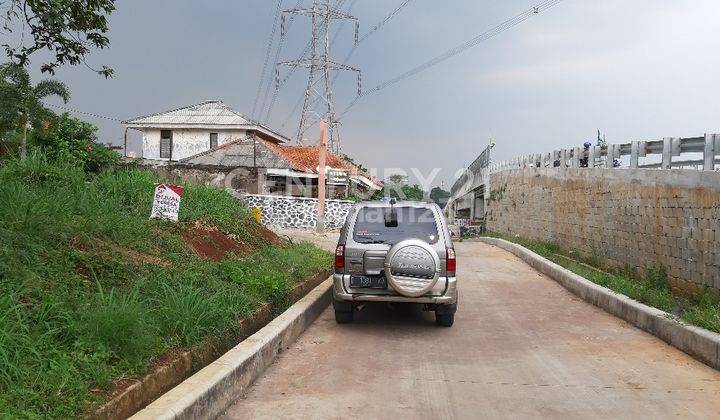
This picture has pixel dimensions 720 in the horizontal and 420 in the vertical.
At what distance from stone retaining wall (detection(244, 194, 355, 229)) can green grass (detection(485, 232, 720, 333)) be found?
15.8m

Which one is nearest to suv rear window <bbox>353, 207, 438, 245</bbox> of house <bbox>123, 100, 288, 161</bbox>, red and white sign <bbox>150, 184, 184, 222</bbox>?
red and white sign <bbox>150, 184, 184, 222</bbox>

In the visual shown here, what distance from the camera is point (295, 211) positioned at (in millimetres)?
29781

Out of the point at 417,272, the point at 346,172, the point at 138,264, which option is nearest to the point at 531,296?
the point at 417,272

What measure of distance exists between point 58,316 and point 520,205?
23.4 metres

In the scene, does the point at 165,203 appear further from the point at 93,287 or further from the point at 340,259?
the point at 93,287

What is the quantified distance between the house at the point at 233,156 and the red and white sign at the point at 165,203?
991 centimetres

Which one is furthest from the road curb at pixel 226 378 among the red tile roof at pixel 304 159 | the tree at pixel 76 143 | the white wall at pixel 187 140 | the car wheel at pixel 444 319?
the white wall at pixel 187 140

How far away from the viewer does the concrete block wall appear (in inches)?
378

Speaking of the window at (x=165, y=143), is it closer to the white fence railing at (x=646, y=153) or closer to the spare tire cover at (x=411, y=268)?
the white fence railing at (x=646, y=153)

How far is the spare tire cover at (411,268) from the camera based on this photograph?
769 cm

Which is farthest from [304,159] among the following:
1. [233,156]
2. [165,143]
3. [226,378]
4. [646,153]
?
[226,378]

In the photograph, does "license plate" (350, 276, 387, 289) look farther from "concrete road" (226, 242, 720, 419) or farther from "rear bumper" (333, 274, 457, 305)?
"concrete road" (226, 242, 720, 419)

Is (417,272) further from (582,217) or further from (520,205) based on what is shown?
(520,205)

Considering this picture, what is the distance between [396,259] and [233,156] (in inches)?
1032
